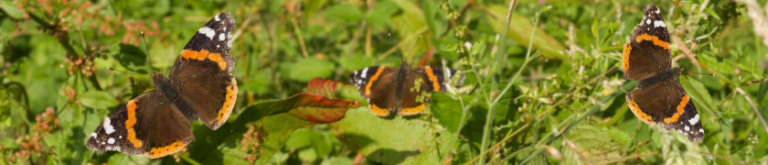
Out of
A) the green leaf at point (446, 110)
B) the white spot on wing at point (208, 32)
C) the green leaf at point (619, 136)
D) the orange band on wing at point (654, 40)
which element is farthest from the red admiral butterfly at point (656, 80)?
the white spot on wing at point (208, 32)

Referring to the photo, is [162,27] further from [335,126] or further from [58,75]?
[335,126]

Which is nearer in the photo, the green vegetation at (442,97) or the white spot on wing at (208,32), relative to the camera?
the green vegetation at (442,97)

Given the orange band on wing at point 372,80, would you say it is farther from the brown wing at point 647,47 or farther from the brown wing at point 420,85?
the brown wing at point 647,47

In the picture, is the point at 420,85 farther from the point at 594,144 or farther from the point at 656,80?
the point at 656,80

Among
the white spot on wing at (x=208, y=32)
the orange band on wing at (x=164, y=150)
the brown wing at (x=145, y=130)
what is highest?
the white spot on wing at (x=208, y=32)

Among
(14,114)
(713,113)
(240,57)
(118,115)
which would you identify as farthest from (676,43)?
(14,114)

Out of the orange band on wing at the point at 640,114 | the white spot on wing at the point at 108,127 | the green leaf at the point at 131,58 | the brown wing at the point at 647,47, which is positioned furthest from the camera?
the green leaf at the point at 131,58
